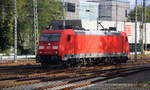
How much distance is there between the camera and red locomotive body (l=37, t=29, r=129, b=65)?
2662 cm

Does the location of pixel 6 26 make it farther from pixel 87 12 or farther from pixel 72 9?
pixel 87 12

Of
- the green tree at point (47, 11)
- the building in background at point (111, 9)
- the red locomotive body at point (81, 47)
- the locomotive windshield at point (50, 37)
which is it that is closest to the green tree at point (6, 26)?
the green tree at point (47, 11)

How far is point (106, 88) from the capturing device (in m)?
14.8

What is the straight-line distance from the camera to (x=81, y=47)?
2858 cm

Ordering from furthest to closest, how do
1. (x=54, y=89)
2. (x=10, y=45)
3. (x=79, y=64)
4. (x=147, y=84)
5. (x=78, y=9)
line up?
1. (x=78, y=9)
2. (x=10, y=45)
3. (x=79, y=64)
4. (x=147, y=84)
5. (x=54, y=89)

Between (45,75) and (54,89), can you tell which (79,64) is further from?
(54,89)

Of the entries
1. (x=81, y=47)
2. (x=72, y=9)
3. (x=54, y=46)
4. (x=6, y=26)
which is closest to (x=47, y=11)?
(x=6, y=26)

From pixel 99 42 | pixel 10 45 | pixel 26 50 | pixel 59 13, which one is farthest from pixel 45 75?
pixel 59 13

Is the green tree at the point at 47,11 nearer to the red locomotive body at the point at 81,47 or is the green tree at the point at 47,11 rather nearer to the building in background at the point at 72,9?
the building in background at the point at 72,9

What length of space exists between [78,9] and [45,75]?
3100 inches

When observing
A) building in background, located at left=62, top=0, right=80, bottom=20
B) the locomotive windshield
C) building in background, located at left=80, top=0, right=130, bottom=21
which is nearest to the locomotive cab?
the locomotive windshield

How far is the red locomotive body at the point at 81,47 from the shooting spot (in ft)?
87.4

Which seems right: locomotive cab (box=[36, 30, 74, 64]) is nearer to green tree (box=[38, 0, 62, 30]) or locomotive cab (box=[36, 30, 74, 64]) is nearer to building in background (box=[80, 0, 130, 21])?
green tree (box=[38, 0, 62, 30])

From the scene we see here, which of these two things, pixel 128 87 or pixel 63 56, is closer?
pixel 128 87
